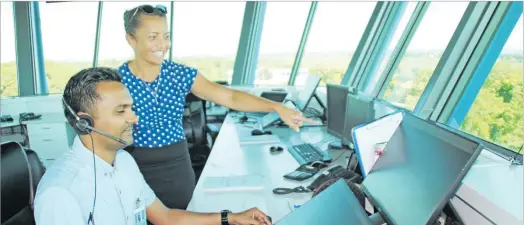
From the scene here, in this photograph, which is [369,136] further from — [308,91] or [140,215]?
[308,91]

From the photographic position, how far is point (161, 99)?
2.01 meters

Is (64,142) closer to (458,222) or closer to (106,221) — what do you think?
(106,221)

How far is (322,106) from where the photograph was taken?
4.01m

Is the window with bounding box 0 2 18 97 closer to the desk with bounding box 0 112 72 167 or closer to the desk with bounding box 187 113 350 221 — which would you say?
the desk with bounding box 0 112 72 167

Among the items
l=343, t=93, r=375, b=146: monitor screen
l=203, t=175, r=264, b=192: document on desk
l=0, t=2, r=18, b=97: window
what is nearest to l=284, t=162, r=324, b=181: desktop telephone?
l=203, t=175, r=264, b=192: document on desk

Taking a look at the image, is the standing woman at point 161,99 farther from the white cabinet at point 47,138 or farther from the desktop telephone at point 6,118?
the desktop telephone at point 6,118

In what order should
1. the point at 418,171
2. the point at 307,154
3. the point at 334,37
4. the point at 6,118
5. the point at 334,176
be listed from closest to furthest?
the point at 418,171 → the point at 334,176 → the point at 307,154 → the point at 6,118 → the point at 334,37

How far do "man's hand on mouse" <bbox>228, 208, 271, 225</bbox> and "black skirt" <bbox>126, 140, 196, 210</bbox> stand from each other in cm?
70

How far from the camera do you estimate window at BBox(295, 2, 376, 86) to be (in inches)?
204

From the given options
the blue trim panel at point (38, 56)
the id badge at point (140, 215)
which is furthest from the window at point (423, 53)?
the blue trim panel at point (38, 56)

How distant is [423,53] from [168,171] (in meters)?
2.55

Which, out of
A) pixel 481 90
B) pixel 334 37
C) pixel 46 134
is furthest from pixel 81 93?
pixel 334 37

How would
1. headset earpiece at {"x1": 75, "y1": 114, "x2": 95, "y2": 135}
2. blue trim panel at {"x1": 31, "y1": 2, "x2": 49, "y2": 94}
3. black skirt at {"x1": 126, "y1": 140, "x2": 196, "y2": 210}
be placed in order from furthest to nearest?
blue trim panel at {"x1": 31, "y1": 2, "x2": 49, "y2": 94}
black skirt at {"x1": 126, "y1": 140, "x2": 196, "y2": 210}
headset earpiece at {"x1": 75, "y1": 114, "x2": 95, "y2": 135}

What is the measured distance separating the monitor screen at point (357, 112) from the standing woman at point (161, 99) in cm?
59
